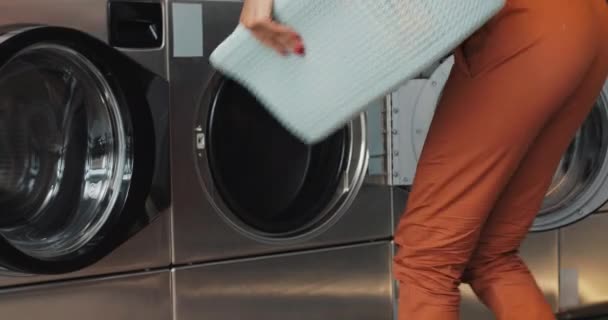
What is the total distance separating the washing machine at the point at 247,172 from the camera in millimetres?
1422

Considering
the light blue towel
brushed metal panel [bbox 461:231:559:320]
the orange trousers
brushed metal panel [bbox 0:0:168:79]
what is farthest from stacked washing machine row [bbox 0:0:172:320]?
brushed metal panel [bbox 461:231:559:320]

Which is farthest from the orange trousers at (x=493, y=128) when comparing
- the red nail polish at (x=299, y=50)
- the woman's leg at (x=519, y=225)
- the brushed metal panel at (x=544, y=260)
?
the brushed metal panel at (x=544, y=260)

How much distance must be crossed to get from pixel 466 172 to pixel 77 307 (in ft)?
2.31

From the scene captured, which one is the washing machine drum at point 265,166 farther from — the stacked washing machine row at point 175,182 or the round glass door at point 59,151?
the round glass door at point 59,151

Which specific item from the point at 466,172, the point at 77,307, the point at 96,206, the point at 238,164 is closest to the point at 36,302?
the point at 77,307

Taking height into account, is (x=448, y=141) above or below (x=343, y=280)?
above

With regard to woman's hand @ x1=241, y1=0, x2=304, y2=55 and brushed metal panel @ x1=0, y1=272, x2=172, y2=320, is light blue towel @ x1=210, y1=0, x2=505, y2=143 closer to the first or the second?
woman's hand @ x1=241, y1=0, x2=304, y2=55

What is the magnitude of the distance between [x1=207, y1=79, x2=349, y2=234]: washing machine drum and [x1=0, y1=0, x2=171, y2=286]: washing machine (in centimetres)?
14

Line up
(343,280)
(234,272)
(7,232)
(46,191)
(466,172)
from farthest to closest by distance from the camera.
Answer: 1. (343,280)
2. (234,272)
3. (46,191)
4. (7,232)
5. (466,172)

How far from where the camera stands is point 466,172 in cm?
105

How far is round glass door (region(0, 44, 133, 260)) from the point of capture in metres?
1.28

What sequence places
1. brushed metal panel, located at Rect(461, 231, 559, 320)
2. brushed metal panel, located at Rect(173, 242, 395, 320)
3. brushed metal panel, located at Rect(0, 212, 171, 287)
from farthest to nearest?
brushed metal panel, located at Rect(461, 231, 559, 320), brushed metal panel, located at Rect(173, 242, 395, 320), brushed metal panel, located at Rect(0, 212, 171, 287)

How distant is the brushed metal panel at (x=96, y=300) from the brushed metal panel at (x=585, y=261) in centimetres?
102

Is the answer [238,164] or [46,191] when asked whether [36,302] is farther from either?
[238,164]
